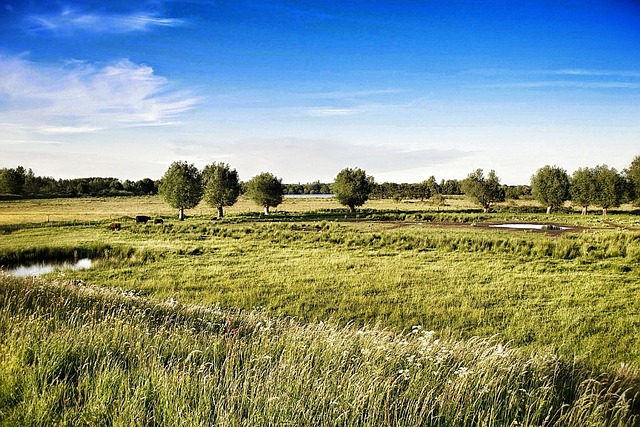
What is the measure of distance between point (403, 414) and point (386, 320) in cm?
1025

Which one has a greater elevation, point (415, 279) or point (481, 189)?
point (481, 189)

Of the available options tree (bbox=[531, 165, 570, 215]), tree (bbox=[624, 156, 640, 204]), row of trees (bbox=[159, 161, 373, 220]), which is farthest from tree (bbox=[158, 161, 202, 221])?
tree (bbox=[624, 156, 640, 204])

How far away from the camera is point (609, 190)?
83.1m

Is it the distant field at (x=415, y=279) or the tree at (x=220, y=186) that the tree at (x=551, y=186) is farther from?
the tree at (x=220, y=186)

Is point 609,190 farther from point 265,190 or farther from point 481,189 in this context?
point 265,190

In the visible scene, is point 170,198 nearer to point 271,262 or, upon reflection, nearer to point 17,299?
point 271,262

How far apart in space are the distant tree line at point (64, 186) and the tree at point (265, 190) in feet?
174

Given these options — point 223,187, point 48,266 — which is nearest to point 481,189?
point 223,187

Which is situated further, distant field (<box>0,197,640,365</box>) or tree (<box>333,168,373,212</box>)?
tree (<box>333,168,373,212</box>)

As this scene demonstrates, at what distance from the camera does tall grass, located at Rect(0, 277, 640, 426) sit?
4.30 metres

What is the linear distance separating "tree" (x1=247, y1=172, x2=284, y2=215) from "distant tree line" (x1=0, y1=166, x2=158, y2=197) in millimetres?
52914

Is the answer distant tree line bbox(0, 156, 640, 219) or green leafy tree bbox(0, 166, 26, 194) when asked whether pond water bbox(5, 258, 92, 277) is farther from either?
green leafy tree bbox(0, 166, 26, 194)

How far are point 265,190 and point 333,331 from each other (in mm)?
74378

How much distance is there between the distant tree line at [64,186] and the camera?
85.9m
